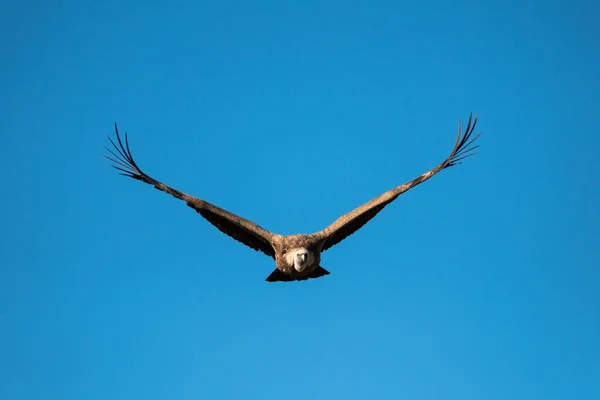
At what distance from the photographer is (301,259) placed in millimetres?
30906

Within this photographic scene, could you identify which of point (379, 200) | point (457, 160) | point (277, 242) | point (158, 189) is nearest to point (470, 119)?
point (457, 160)

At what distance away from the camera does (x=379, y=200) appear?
31.7 meters

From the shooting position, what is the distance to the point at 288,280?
106 feet

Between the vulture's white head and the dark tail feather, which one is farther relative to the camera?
the dark tail feather

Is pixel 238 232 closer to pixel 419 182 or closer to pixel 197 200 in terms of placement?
pixel 197 200

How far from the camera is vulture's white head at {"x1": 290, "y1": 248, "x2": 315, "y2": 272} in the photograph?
101ft

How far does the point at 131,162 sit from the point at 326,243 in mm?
5503

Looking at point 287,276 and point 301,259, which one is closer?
point 301,259

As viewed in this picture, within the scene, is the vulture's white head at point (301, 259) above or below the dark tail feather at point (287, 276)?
below

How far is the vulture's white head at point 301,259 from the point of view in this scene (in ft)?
101

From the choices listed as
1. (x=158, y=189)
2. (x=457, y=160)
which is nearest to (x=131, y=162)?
(x=158, y=189)

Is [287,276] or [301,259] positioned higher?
[287,276]

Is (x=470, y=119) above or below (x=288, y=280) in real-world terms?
above

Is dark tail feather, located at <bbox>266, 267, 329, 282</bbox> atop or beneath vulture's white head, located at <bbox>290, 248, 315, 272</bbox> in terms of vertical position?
atop
